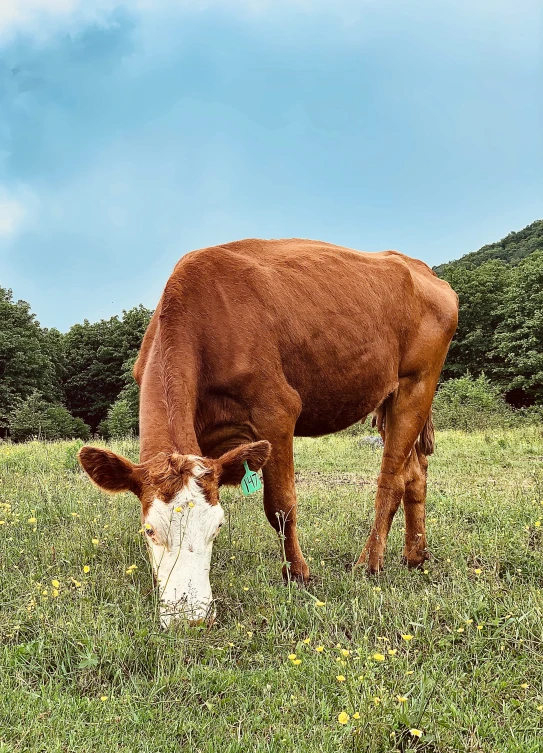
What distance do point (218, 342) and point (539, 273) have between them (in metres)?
Result: 43.8

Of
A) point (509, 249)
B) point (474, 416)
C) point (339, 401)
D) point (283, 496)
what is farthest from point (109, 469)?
point (509, 249)

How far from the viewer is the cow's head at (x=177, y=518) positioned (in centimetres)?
339

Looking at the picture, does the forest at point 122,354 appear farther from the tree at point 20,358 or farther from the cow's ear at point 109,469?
the cow's ear at point 109,469

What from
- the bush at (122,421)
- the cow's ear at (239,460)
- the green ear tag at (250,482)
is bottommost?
the green ear tag at (250,482)

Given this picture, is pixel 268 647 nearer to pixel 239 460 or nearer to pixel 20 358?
pixel 239 460

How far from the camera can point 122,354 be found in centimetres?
4856

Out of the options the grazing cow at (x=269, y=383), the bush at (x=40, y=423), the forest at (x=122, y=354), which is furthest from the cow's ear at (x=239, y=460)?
the forest at (x=122, y=354)

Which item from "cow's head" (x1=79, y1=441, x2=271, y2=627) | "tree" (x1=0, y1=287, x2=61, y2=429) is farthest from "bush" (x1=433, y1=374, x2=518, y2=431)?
"tree" (x1=0, y1=287, x2=61, y2=429)

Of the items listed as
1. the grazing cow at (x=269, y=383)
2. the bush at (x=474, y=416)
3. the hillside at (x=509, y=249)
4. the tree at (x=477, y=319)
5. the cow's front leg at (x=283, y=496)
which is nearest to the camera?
the grazing cow at (x=269, y=383)

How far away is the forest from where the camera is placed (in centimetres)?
4012

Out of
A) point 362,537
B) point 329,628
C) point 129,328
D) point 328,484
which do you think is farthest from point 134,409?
point 329,628

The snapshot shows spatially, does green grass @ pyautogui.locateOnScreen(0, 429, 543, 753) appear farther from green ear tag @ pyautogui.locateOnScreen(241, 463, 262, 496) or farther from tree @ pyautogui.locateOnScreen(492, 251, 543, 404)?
tree @ pyautogui.locateOnScreen(492, 251, 543, 404)

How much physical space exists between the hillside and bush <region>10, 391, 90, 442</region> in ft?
124

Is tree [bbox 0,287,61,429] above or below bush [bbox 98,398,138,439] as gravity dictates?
above
